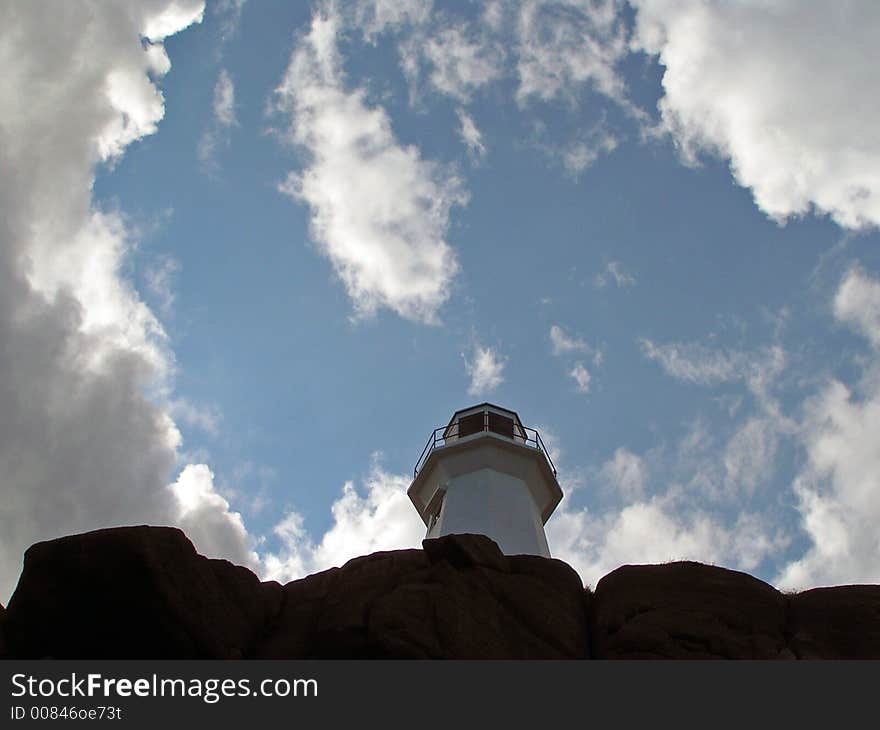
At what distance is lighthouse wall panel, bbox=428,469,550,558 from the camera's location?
2589 centimetres

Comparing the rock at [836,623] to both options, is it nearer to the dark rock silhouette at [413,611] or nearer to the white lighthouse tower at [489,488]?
the dark rock silhouette at [413,611]

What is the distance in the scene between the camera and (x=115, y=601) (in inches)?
423

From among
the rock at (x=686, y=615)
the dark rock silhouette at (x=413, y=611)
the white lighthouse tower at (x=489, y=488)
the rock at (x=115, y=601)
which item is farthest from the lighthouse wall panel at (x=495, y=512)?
the rock at (x=115, y=601)

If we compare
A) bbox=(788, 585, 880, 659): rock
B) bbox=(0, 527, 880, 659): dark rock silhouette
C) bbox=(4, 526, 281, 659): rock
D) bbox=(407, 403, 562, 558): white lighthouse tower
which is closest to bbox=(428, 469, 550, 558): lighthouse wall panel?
bbox=(407, 403, 562, 558): white lighthouse tower

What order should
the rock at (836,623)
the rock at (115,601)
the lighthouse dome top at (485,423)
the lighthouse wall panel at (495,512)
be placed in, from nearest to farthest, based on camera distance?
the rock at (115,601) → the rock at (836,623) → the lighthouse wall panel at (495,512) → the lighthouse dome top at (485,423)

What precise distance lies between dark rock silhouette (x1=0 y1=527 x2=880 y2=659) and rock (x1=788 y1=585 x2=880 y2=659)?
0.02m

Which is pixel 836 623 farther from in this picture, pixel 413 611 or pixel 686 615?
pixel 413 611

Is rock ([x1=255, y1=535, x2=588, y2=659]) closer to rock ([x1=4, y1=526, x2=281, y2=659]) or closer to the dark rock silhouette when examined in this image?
the dark rock silhouette

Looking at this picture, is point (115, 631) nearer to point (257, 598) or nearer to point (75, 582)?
point (75, 582)

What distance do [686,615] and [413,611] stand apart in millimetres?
3919

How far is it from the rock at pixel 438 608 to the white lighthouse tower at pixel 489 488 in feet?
42.6

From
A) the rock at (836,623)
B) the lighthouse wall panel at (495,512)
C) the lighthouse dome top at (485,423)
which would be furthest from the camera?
the lighthouse dome top at (485,423)

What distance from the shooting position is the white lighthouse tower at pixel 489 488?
26422mm

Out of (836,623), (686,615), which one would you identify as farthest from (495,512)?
(836,623)
